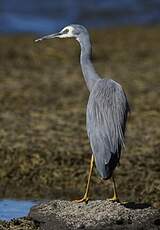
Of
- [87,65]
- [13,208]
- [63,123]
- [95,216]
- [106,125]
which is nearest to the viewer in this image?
[95,216]

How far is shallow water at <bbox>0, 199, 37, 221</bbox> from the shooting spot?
8269mm

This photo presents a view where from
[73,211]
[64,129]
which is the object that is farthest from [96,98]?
[64,129]

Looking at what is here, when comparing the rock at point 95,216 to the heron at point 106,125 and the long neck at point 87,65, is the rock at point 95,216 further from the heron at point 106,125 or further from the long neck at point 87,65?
the long neck at point 87,65

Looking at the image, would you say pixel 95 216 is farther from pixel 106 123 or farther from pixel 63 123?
pixel 63 123

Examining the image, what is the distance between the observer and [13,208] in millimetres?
8719

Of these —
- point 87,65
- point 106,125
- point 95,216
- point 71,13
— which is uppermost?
point 87,65

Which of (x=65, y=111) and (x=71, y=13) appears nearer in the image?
(x=65, y=111)

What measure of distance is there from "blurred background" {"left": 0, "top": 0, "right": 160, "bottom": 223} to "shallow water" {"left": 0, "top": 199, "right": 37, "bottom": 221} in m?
0.31

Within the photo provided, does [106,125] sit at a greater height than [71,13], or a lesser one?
greater

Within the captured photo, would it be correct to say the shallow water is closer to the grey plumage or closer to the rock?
the rock

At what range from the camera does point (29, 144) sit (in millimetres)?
10984

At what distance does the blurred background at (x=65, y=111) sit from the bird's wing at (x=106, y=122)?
1772 millimetres

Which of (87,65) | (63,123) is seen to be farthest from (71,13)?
(87,65)

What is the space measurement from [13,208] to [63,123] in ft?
11.4
